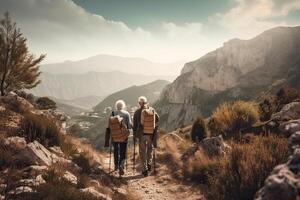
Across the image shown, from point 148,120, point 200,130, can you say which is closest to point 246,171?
point 148,120

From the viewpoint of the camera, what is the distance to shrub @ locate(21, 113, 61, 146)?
9.23 m

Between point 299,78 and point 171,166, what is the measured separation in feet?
292

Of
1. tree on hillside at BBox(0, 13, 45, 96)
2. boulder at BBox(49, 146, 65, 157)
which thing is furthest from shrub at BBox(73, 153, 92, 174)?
tree on hillside at BBox(0, 13, 45, 96)

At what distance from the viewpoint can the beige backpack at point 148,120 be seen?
10.3m

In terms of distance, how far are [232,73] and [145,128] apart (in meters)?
130

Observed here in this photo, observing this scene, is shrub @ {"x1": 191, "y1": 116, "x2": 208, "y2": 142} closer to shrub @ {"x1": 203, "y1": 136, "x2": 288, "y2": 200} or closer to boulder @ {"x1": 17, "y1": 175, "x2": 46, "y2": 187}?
shrub @ {"x1": 203, "y1": 136, "x2": 288, "y2": 200}

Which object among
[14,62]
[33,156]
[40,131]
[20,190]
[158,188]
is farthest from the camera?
[14,62]

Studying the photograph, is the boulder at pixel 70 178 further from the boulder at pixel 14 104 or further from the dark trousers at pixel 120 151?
the boulder at pixel 14 104

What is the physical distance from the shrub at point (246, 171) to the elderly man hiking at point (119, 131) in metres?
4.30

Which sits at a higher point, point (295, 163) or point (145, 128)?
point (295, 163)

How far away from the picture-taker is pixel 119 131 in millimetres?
10086

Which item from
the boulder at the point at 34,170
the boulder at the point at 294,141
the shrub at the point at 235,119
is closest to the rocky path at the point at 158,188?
the boulder at the point at 34,170

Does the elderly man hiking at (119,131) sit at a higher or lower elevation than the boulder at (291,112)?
lower

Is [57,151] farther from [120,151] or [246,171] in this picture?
[246,171]
